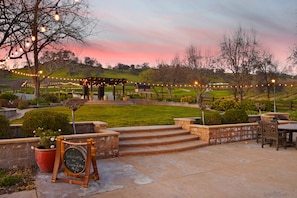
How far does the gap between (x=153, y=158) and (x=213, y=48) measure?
95.9ft

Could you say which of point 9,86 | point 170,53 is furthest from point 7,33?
point 9,86

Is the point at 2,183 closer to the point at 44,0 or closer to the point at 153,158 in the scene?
the point at 153,158

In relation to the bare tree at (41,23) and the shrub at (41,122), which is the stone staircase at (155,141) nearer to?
the shrub at (41,122)

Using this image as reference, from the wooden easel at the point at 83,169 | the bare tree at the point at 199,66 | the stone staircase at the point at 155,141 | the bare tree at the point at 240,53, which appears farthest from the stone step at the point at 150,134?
the bare tree at the point at 199,66

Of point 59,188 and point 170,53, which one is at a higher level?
point 170,53

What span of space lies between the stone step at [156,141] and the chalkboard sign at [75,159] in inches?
97.9

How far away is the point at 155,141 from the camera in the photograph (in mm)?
7805

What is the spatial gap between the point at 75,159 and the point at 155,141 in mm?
3415

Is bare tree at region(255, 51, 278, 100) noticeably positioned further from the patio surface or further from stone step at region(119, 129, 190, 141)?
the patio surface

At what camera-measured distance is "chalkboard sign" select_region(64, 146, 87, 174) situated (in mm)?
4691

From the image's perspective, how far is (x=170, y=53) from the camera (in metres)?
43.1

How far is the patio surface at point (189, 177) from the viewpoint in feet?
13.9

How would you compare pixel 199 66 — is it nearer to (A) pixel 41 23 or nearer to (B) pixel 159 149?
(A) pixel 41 23

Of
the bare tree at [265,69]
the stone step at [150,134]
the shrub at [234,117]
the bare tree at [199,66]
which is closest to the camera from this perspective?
the stone step at [150,134]
